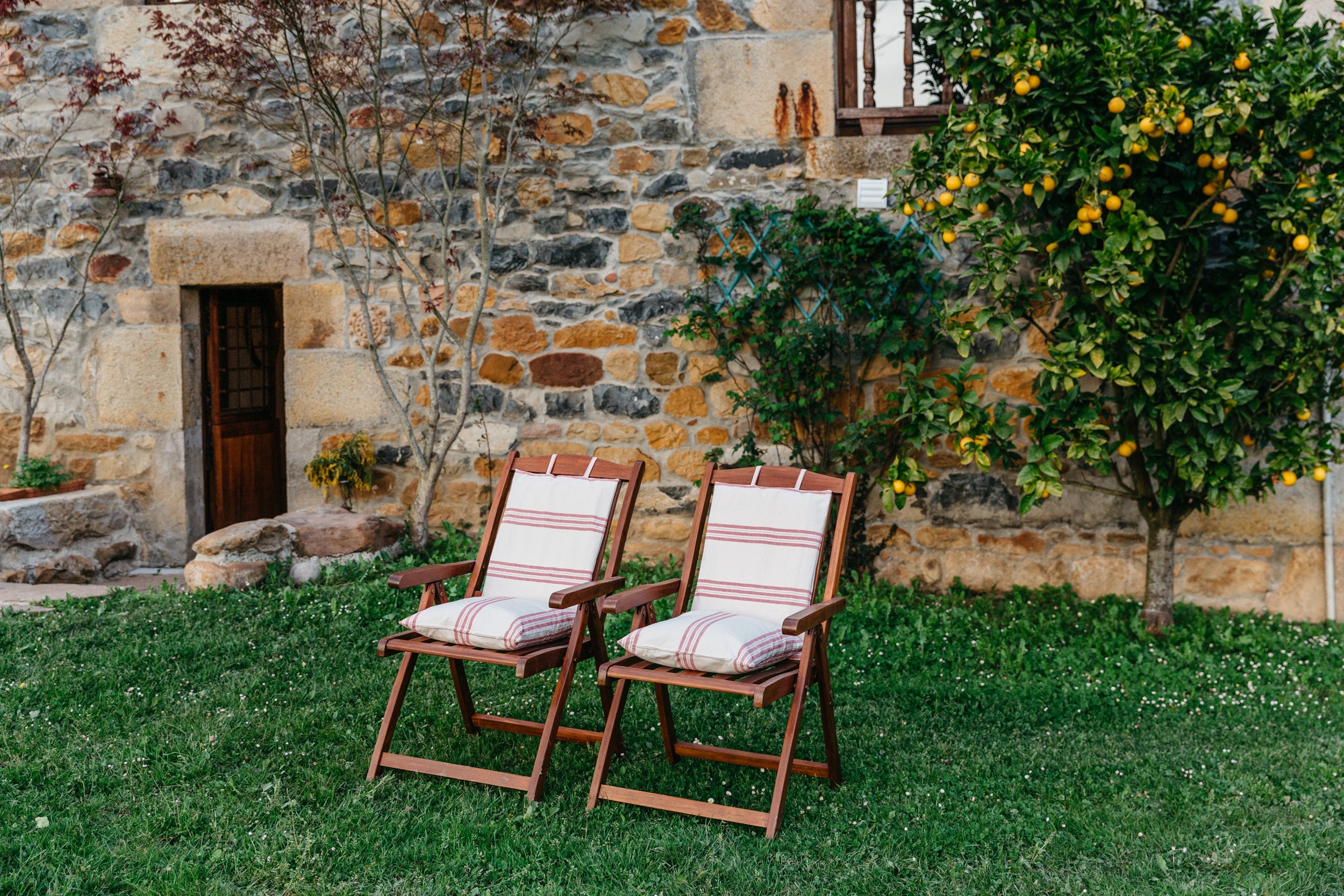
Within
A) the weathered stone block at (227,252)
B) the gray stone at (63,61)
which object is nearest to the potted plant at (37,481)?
the weathered stone block at (227,252)

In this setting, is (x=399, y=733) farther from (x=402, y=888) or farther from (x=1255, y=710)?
(x=1255, y=710)

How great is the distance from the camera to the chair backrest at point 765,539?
115 inches

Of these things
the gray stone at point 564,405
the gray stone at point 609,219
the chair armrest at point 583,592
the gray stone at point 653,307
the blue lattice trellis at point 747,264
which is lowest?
the chair armrest at point 583,592

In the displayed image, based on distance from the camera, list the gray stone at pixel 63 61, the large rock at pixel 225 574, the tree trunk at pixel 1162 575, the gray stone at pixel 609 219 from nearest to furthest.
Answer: the tree trunk at pixel 1162 575 → the large rock at pixel 225 574 → the gray stone at pixel 609 219 → the gray stone at pixel 63 61

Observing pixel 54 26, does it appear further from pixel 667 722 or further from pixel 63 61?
pixel 667 722

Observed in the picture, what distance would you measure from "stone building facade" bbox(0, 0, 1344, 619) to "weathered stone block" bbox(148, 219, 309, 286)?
12 millimetres

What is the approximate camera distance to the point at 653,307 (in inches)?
211

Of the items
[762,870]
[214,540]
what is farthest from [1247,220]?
[214,540]

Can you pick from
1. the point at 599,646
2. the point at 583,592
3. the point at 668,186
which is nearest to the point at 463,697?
the point at 599,646

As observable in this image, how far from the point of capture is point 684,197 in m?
5.30

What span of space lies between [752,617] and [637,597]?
0.34m

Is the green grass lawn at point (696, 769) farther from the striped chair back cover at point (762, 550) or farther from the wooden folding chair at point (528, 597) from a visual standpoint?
the striped chair back cover at point (762, 550)

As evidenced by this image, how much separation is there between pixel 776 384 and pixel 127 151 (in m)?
4.13

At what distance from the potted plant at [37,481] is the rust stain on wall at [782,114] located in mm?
4551
